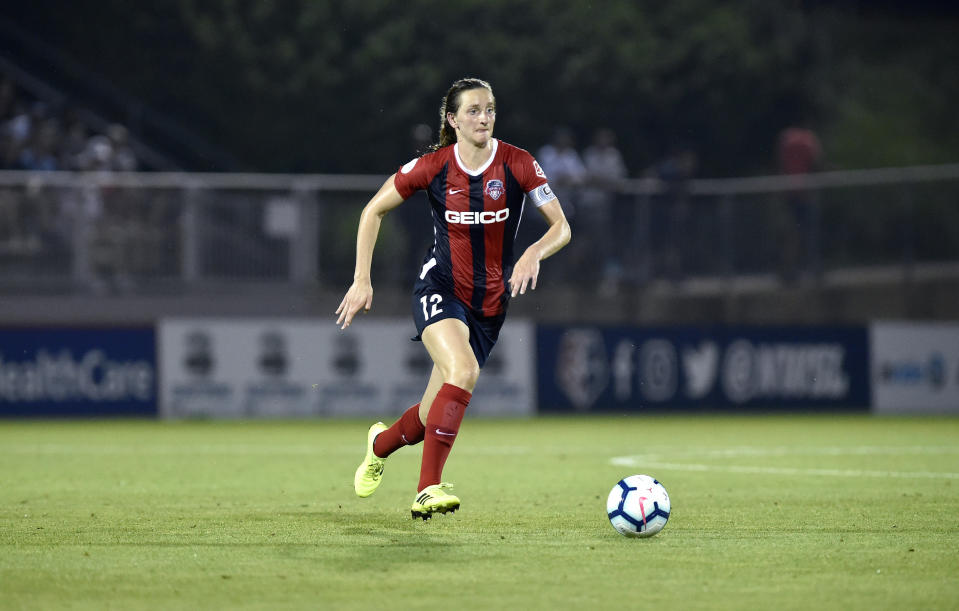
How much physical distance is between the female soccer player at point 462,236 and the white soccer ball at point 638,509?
109 centimetres

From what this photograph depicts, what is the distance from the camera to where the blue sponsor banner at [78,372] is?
19.1m

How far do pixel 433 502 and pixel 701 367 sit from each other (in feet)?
44.1

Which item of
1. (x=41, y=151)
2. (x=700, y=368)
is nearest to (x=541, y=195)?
(x=700, y=368)

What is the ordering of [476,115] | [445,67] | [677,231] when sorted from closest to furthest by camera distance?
[476,115] → [677,231] → [445,67]

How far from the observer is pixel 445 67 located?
30.6 meters

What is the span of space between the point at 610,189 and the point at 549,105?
1041 cm

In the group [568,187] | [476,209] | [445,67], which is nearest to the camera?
[476,209]

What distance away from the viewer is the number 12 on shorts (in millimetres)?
8594

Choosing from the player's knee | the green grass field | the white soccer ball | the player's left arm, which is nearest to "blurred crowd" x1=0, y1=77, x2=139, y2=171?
the green grass field

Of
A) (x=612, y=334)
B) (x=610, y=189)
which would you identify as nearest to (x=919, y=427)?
(x=612, y=334)

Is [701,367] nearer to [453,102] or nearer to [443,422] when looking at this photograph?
[453,102]

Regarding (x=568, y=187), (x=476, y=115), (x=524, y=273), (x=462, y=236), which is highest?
(x=568, y=187)

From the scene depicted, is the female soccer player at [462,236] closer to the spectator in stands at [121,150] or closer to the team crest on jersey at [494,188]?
the team crest on jersey at [494,188]

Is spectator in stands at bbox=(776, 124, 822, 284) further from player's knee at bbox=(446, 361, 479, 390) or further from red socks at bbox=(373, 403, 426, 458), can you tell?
player's knee at bbox=(446, 361, 479, 390)
